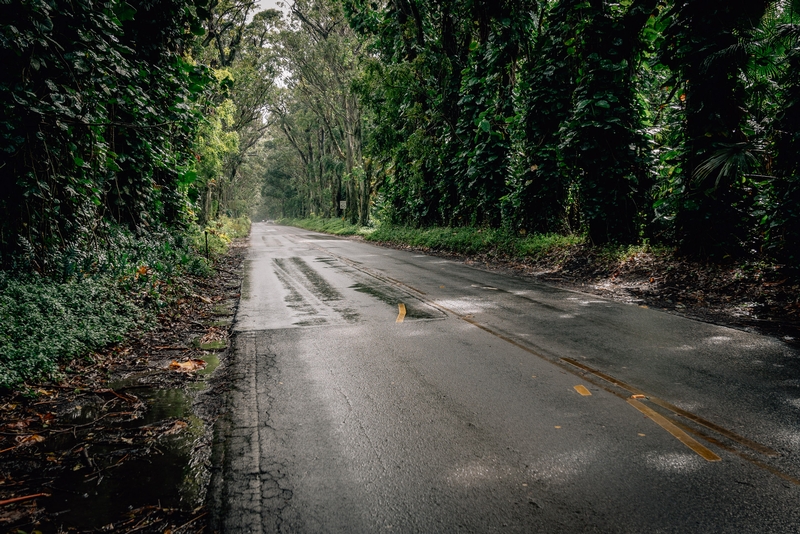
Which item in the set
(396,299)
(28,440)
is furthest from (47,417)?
(396,299)

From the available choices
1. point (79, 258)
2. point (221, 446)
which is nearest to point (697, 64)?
point (221, 446)

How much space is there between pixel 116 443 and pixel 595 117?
1184cm

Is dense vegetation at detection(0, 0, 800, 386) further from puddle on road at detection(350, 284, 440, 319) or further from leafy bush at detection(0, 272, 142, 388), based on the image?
puddle on road at detection(350, 284, 440, 319)

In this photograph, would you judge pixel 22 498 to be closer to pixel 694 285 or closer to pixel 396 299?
pixel 396 299

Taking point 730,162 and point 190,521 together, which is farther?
point 730,162

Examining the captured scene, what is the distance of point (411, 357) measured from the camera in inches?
204

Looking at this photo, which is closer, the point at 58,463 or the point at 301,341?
the point at 58,463

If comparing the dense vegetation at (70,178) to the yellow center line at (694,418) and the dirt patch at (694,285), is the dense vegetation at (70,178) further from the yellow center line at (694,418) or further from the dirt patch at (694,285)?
the dirt patch at (694,285)

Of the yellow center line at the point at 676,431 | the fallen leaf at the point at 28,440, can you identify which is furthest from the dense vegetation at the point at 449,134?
the yellow center line at the point at 676,431

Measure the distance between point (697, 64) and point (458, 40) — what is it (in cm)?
1215

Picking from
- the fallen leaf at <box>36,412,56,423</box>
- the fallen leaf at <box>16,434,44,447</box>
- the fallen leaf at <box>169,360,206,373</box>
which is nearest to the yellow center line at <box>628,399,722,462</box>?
the fallen leaf at <box>169,360,206,373</box>

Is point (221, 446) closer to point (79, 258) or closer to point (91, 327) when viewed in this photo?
point (91, 327)

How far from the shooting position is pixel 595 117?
11695 millimetres

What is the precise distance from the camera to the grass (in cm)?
1380
